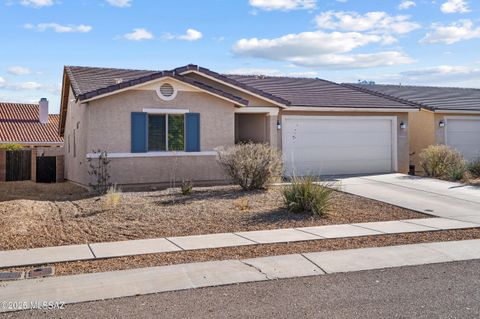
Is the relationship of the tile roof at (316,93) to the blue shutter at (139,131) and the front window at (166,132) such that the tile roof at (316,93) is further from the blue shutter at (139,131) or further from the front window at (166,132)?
the blue shutter at (139,131)

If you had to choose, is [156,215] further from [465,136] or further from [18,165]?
[465,136]

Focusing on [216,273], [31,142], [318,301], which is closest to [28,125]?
[31,142]

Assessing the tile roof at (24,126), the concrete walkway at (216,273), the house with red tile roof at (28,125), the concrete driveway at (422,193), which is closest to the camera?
the concrete walkway at (216,273)

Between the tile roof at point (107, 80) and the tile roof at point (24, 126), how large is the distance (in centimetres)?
1817

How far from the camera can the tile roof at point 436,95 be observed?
78.1 ft

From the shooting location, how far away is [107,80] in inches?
756

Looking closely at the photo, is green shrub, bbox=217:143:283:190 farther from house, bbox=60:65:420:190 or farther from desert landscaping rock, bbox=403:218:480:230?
desert landscaping rock, bbox=403:218:480:230

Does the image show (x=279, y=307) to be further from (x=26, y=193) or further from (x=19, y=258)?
(x=26, y=193)

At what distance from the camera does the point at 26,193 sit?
16.7 meters

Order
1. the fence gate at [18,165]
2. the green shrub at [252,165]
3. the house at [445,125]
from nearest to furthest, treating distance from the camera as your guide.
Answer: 1. the green shrub at [252,165]
2. the fence gate at [18,165]
3. the house at [445,125]

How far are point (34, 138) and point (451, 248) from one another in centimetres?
3391

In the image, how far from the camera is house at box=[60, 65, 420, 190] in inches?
647

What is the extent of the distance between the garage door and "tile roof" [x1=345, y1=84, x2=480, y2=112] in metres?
3.06

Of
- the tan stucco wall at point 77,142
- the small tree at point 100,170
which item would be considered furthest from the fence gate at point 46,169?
the small tree at point 100,170
